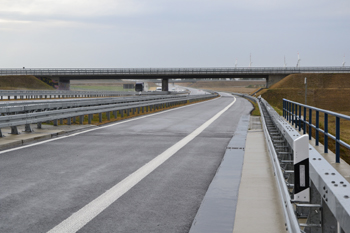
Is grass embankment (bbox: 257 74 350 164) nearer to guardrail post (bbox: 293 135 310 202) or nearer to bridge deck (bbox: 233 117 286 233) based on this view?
bridge deck (bbox: 233 117 286 233)

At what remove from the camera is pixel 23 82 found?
106250 millimetres

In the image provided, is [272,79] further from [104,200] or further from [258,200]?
[104,200]

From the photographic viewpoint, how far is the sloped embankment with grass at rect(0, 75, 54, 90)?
103 metres

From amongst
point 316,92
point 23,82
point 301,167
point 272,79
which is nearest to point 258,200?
point 301,167

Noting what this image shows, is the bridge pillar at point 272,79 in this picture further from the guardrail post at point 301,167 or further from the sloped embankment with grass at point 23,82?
the guardrail post at point 301,167

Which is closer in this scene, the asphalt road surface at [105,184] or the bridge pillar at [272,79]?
the asphalt road surface at [105,184]

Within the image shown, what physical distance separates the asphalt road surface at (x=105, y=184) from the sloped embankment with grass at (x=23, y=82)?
94.8m

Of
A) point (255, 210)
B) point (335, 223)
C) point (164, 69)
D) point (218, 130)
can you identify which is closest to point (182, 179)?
point (255, 210)

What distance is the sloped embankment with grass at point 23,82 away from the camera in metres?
103

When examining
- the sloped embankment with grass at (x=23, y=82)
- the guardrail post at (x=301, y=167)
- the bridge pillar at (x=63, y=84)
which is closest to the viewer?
the guardrail post at (x=301, y=167)

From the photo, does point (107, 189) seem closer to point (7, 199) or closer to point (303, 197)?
point (7, 199)

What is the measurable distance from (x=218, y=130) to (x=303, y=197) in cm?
1273

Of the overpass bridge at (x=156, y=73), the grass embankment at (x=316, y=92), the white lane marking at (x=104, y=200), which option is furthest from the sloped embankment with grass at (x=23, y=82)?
the white lane marking at (x=104, y=200)

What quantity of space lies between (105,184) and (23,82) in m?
104
